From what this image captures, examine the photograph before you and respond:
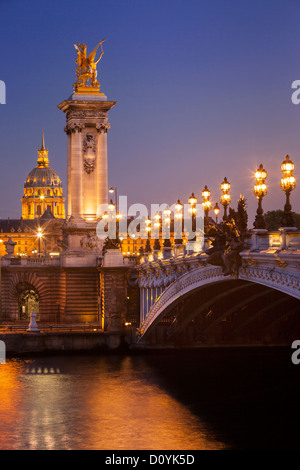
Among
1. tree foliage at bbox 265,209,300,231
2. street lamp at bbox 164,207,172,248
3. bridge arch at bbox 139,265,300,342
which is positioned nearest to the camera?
bridge arch at bbox 139,265,300,342

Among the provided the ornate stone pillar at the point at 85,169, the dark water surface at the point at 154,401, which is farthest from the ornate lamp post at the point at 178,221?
the ornate stone pillar at the point at 85,169

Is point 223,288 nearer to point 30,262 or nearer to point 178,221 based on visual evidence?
point 178,221

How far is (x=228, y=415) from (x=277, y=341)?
2000 centimetres

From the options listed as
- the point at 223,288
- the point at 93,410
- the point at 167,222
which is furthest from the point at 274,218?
the point at 93,410

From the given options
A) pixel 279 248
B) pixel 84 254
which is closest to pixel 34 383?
pixel 279 248

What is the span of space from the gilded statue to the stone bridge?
85.2 ft

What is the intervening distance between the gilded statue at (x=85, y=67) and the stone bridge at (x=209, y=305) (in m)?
26.0

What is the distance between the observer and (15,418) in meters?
44.5

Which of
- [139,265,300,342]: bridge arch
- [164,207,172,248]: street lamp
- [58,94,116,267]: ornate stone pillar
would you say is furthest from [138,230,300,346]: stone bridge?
[58,94,116,267]: ornate stone pillar

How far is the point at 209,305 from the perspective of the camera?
59156 mm

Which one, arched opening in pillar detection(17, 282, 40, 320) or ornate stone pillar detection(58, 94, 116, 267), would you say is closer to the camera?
arched opening in pillar detection(17, 282, 40, 320)

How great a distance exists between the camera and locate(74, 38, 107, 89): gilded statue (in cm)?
8981

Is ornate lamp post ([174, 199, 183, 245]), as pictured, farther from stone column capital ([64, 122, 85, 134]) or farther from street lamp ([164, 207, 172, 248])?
stone column capital ([64, 122, 85, 134])
